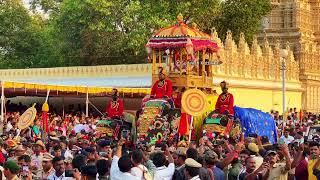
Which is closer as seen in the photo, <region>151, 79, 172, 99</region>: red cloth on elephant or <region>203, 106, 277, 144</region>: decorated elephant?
<region>203, 106, 277, 144</region>: decorated elephant

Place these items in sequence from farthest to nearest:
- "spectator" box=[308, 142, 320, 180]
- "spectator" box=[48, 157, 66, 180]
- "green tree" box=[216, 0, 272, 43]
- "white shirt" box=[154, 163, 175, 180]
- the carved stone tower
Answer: the carved stone tower, "green tree" box=[216, 0, 272, 43], "spectator" box=[308, 142, 320, 180], "spectator" box=[48, 157, 66, 180], "white shirt" box=[154, 163, 175, 180]

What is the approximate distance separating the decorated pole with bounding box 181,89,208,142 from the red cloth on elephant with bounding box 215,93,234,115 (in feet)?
3.39

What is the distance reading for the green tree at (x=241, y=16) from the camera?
135 ft

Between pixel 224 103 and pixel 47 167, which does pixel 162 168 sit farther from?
pixel 224 103

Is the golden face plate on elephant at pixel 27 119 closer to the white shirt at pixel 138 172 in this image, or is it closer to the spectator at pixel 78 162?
the spectator at pixel 78 162

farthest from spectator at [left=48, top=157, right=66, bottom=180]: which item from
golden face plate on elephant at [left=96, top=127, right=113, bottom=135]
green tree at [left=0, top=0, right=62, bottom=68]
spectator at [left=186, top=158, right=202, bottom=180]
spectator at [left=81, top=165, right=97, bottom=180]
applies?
green tree at [left=0, top=0, right=62, bottom=68]

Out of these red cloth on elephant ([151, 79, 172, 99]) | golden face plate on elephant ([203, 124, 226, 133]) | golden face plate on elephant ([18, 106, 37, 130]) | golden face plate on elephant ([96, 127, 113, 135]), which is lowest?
golden face plate on elephant ([96, 127, 113, 135])

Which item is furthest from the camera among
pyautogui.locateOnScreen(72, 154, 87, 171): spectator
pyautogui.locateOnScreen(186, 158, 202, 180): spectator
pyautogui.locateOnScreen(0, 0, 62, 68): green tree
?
pyautogui.locateOnScreen(0, 0, 62, 68): green tree

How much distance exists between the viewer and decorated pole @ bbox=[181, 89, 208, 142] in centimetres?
1797

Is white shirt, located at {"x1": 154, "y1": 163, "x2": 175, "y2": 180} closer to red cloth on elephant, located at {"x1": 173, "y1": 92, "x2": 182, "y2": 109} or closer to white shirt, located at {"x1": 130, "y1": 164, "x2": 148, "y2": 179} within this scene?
white shirt, located at {"x1": 130, "y1": 164, "x2": 148, "y2": 179}

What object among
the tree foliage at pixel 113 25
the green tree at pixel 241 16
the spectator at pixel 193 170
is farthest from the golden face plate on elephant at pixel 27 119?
the green tree at pixel 241 16

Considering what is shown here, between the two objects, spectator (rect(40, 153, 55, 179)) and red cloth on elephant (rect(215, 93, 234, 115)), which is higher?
red cloth on elephant (rect(215, 93, 234, 115))

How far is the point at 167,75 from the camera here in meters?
20.3

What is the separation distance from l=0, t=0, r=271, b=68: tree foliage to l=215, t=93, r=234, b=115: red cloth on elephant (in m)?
18.3
